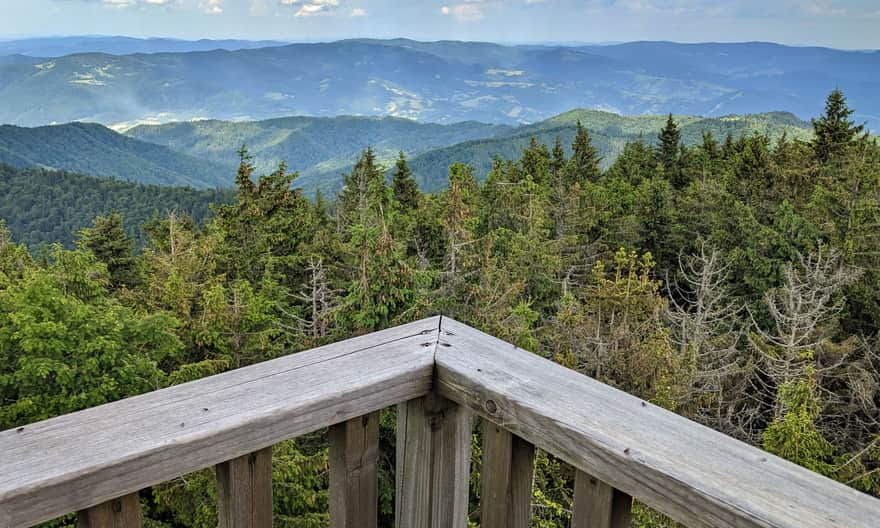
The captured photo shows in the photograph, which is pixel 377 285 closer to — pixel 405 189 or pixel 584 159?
pixel 405 189

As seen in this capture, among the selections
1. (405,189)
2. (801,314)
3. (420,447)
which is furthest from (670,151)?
(420,447)

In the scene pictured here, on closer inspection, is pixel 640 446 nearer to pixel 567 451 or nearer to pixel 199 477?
pixel 567 451

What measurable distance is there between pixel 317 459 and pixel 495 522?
9.17 m

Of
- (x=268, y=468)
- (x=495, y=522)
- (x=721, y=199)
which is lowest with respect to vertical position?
(x=721, y=199)

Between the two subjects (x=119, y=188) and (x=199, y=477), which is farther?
(x=119, y=188)

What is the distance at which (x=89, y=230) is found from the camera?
25.1m

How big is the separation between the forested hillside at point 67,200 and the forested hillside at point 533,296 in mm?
56445

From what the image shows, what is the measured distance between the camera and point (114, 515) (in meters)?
0.96

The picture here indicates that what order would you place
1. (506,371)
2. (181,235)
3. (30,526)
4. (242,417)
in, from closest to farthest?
(30,526), (242,417), (506,371), (181,235)

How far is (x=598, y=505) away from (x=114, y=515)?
724 mm

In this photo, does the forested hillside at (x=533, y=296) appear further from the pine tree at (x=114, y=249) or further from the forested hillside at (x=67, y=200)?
the forested hillside at (x=67, y=200)

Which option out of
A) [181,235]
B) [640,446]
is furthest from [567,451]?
[181,235]

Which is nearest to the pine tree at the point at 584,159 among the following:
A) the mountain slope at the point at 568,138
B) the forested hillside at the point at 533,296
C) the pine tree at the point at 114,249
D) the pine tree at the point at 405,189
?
the forested hillside at the point at 533,296

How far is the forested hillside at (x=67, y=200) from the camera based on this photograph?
8475cm
